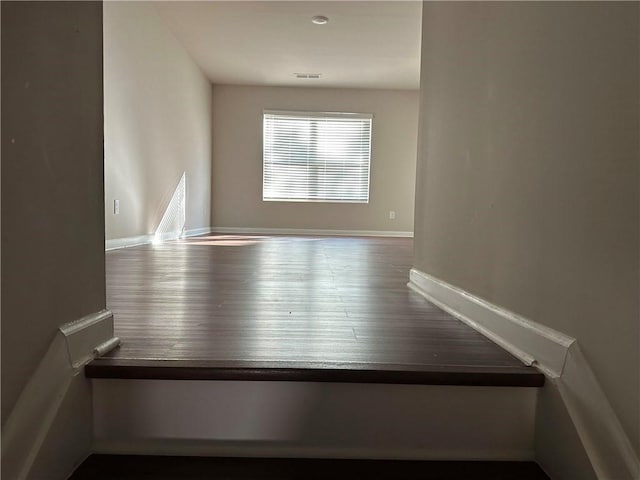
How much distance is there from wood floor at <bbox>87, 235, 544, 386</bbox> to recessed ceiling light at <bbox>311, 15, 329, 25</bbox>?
339cm

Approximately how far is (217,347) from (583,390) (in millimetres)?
776

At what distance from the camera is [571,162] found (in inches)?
34.8

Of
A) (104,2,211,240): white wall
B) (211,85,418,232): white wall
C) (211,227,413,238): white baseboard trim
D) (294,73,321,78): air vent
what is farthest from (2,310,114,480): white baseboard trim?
(211,85,418,232): white wall

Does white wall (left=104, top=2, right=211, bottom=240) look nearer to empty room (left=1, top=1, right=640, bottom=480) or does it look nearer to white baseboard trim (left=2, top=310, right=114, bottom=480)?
empty room (left=1, top=1, right=640, bottom=480)

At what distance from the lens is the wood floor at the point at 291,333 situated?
36.2 inches

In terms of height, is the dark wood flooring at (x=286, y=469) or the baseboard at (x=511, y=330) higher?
the baseboard at (x=511, y=330)

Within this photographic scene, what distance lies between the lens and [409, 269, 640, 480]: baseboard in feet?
2.39

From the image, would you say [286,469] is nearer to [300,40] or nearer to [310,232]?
[300,40]

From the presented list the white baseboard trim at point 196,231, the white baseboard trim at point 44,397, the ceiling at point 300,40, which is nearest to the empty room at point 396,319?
the white baseboard trim at point 44,397

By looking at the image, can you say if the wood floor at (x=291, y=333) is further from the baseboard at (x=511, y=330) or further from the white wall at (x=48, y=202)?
the white wall at (x=48, y=202)

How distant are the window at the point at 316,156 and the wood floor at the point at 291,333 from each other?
17.3ft

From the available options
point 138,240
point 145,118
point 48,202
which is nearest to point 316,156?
point 145,118

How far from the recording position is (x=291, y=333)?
120cm

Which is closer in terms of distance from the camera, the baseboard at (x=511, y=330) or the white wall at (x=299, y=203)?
the baseboard at (x=511, y=330)
